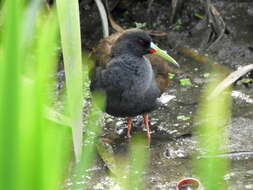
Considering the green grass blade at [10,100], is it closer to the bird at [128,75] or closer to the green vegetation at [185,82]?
the bird at [128,75]

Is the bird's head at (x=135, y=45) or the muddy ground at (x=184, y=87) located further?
the bird's head at (x=135, y=45)

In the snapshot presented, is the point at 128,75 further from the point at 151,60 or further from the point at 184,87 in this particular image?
the point at 184,87

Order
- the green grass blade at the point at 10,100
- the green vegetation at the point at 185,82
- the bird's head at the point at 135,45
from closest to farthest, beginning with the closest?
the green grass blade at the point at 10,100 → the bird's head at the point at 135,45 → the green vegetation at the point at 185,82

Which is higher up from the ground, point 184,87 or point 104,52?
point 104,52

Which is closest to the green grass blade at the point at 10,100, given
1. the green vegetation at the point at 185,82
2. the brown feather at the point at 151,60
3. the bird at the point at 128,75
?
the bird at the point at 128,75

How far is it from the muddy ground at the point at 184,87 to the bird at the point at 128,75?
28 cm

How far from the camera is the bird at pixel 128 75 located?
4363mm

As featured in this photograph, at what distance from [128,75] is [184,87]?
106cm

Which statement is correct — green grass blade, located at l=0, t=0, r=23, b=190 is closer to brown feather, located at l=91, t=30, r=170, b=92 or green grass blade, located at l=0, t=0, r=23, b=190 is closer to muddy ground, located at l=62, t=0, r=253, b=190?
muddy ground, located at l=62, t=0, r=253, b=190

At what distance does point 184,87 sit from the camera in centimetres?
534

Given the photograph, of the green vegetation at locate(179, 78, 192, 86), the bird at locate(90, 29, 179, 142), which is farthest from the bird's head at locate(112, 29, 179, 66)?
the green vegetation at locate(179, 78, 192, 86)

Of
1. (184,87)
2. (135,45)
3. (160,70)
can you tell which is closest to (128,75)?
(135,45)

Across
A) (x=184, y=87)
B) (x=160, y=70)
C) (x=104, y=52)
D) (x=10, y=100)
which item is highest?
(x=10, y=100)

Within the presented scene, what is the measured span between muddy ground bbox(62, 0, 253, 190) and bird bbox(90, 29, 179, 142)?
28cm
